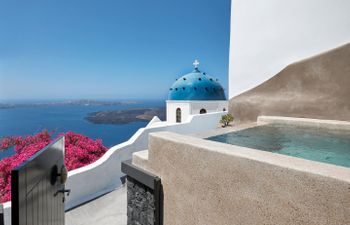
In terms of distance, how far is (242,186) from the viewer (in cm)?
291

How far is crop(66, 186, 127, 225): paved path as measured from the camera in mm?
5672

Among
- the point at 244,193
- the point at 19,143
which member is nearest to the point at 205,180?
the point at 244,193

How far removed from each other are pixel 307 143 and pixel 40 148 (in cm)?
1001

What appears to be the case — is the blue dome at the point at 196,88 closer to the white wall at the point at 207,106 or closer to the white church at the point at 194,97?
the white church at the point at 194,97

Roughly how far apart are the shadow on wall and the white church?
10842mm

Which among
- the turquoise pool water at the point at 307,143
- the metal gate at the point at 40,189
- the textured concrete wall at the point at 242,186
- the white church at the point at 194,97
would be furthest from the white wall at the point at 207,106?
the metal gate at the point at 40,189

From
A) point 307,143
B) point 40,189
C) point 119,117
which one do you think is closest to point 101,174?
point 40,189

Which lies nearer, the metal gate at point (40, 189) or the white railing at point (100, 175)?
the metal gate at point (40, 189)

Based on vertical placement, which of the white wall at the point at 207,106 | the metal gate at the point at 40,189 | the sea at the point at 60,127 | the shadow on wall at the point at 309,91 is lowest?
the sea at the point at 60,127

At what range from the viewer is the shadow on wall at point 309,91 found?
7.98 meters

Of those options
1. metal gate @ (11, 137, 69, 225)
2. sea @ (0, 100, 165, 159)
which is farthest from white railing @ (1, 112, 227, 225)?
sea @ (0, 100, 165, 159)

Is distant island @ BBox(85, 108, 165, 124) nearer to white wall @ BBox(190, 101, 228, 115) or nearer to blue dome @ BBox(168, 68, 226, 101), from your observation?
blue dome @ BBox(168, 68, 226, 101)

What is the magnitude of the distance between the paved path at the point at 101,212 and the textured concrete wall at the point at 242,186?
2.33m

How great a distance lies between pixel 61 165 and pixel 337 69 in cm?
984
